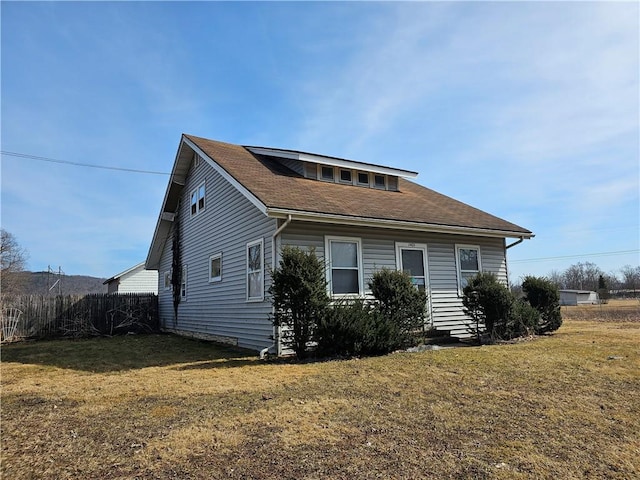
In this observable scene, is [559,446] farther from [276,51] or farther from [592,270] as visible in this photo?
[592,270]

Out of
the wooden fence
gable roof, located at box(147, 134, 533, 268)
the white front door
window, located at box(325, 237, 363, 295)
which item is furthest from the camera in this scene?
the wooden fence

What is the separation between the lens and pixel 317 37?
1045cm

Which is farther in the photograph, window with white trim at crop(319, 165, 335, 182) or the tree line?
the tree line

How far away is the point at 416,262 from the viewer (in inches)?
454

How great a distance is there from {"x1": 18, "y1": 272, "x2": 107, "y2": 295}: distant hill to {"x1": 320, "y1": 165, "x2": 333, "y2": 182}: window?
31.5 meters

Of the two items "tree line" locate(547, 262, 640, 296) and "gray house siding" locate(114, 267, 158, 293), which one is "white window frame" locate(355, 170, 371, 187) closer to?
"gray house siding" locate(114, 267, 158, 293)

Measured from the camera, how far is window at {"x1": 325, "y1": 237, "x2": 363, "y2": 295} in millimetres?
9984

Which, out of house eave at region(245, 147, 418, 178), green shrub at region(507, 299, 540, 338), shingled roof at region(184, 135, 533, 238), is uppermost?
house eave at region(245, 147, 418, 178)

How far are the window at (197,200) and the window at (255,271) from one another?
184 inches

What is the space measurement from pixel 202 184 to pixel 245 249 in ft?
15.4

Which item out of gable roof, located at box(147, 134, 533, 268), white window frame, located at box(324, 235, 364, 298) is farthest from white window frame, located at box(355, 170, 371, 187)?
white window frame, located at box(324, 235, 364, 298)

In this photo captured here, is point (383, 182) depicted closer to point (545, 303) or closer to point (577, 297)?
point (545, 303)

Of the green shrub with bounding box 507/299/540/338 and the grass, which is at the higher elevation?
the green shrub with bounding box 507/299/540/338

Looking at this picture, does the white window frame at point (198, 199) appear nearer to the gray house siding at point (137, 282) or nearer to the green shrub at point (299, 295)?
the green shrub at point (299, 295)
